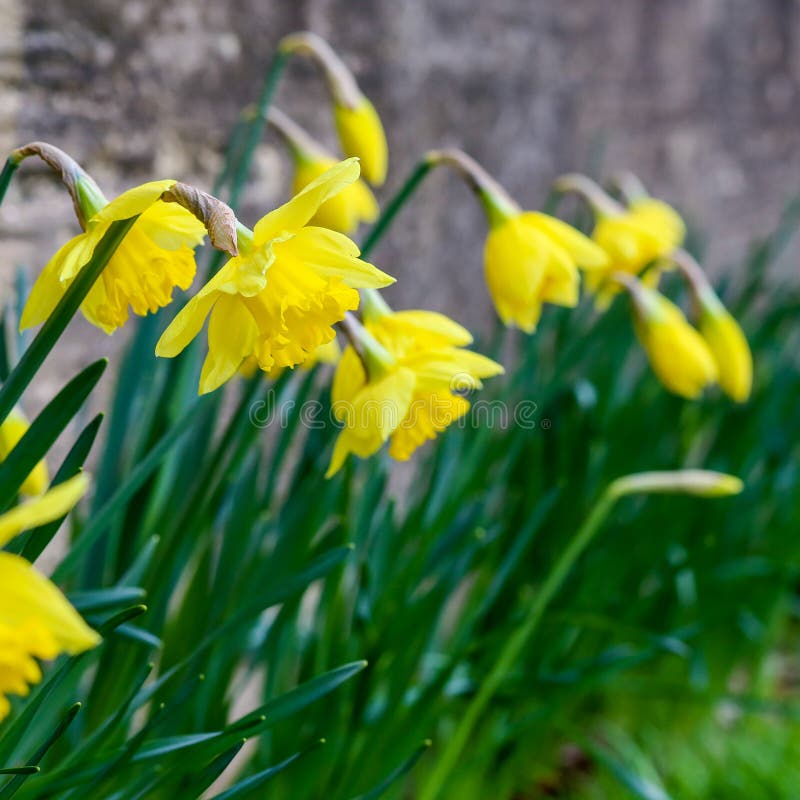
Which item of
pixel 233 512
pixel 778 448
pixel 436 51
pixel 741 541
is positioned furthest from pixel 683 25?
pixel 233 512

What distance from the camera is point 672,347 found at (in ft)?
4.39

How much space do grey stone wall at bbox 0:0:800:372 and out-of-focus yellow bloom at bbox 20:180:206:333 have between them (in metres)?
0.92

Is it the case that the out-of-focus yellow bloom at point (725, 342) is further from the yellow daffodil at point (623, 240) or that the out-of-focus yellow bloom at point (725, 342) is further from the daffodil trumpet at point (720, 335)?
the yellow daffodil at point (623, 240)

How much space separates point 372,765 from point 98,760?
0.49m

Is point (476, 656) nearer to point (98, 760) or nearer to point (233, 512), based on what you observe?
point (233, 512)

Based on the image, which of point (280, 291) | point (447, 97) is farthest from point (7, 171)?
point (447, 97)

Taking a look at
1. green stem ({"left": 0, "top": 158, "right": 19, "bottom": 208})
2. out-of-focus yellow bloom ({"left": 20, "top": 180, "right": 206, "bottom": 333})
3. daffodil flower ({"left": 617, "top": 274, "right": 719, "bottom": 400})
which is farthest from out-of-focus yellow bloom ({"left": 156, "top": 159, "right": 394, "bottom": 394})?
daffodil flower ({"left": 617, "top": 274, "right": 719, "bottom": 400})

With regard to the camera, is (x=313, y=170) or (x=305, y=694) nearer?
(x=305, y=694)

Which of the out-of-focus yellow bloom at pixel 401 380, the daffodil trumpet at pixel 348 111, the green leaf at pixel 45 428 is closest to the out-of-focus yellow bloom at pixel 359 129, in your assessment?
the daffodil trumpet at pixel 348 111

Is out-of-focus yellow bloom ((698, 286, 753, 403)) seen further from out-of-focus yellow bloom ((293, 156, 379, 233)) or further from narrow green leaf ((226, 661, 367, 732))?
narrow green leaf ((226, 661, 367, 732))

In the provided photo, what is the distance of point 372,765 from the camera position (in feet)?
4.21

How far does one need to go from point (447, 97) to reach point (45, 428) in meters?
1.91

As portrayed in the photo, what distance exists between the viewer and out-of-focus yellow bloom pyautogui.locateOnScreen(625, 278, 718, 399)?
1.33 metres

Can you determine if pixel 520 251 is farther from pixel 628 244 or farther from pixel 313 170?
pixel 628 244
